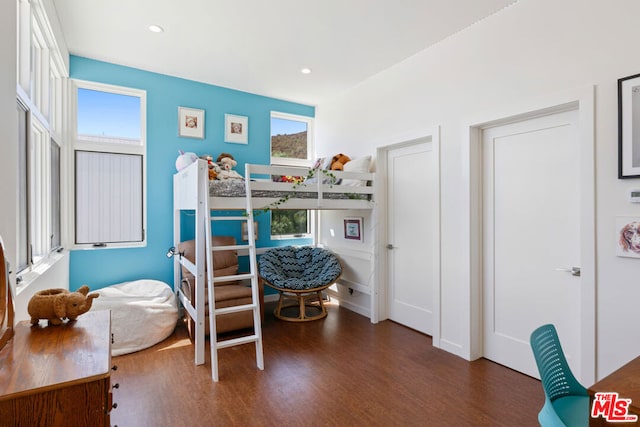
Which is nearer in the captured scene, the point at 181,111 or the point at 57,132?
the point at 57,132

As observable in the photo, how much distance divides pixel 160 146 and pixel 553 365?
4.10 metres

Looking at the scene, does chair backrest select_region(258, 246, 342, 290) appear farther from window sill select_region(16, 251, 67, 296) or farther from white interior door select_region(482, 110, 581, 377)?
window sill select_region(16, 251, 67, 296)

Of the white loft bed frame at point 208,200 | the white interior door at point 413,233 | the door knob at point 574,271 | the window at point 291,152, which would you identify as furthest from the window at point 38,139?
the door knob at point 574,271

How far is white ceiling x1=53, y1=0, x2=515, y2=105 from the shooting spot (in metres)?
2.59

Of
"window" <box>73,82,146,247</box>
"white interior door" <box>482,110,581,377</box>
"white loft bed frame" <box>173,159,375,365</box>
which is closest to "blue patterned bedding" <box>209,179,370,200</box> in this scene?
"white loft bed frame" <box>173,159,375,365</box>

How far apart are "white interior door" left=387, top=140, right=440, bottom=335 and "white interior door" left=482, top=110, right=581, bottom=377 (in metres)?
0.51

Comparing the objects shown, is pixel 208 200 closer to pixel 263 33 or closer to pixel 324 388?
pixel 263 33

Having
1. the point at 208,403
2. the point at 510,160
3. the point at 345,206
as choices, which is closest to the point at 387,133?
the point at 345,206

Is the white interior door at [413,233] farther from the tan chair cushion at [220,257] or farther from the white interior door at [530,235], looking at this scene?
the tan chair cushion at [220,257]

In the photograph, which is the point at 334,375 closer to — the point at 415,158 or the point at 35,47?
the point at 415,158

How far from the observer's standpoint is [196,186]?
2.82 metres

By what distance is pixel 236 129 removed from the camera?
4.45 meters

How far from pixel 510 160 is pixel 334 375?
2.25 meters

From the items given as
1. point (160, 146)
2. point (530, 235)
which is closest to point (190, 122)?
point (160, 146)
